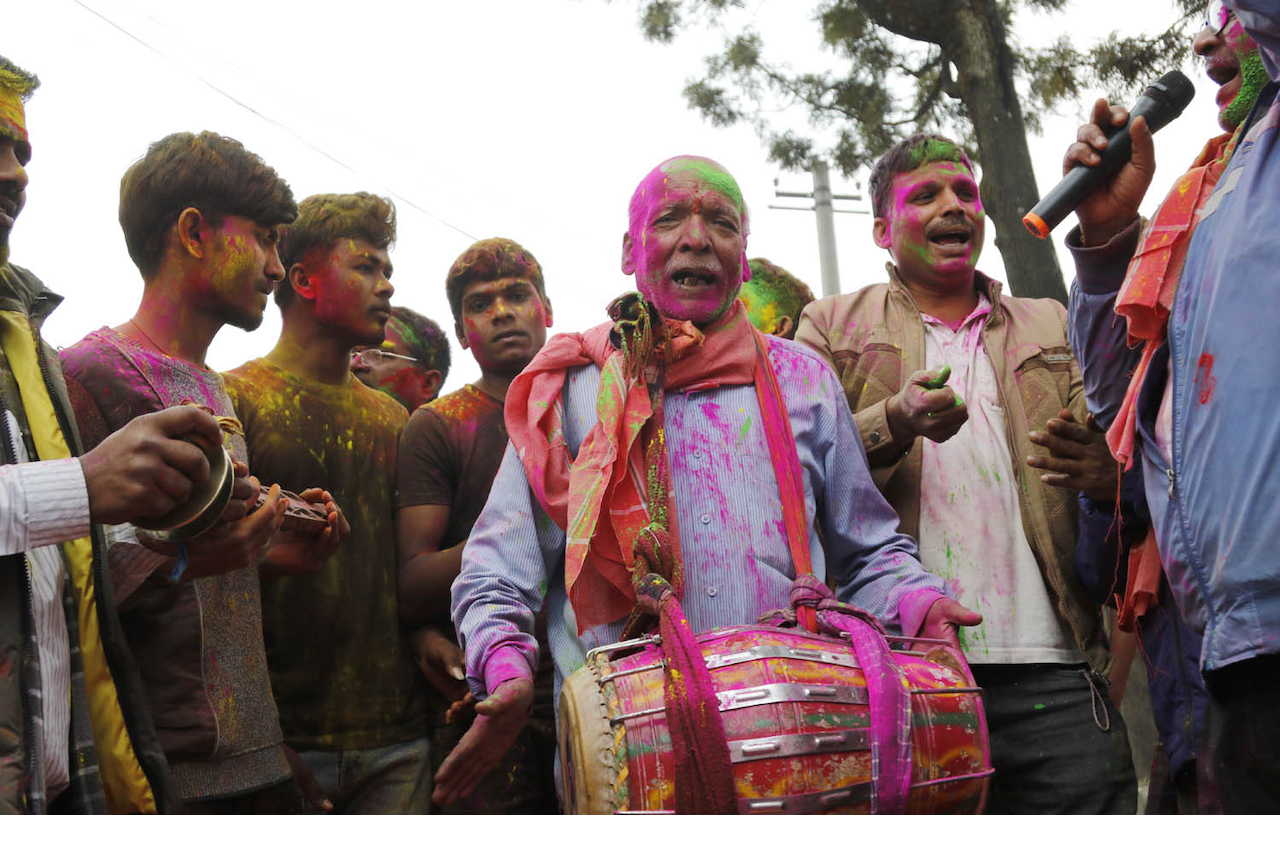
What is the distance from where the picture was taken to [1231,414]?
185 cm

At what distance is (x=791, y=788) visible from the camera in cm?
178

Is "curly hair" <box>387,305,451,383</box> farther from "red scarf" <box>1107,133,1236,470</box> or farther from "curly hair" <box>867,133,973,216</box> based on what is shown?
"red scarf" <box>1107,133,1236,470</box>

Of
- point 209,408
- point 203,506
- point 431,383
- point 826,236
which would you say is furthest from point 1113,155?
point 826,236

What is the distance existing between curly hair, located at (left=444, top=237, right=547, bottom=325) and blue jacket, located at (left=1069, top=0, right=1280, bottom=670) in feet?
7.95

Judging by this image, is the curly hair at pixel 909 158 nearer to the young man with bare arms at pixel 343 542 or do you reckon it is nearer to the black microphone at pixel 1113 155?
the black microphone at pixel 1113 155

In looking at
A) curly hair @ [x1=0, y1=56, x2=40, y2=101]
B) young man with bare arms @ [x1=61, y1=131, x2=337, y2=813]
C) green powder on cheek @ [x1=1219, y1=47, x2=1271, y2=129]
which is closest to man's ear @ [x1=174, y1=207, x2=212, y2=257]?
young man with bare arms @ [x1=61, y1=131, x2=337, y2=813]

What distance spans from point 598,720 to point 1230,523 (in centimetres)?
111

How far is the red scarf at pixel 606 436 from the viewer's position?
2.32m

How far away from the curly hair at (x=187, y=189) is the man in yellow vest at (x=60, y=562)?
2.17ft

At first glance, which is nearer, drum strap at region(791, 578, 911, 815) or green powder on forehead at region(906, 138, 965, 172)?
drum strap at region(791, 578, 911, 815)

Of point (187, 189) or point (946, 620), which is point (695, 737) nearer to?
point (946, 620)

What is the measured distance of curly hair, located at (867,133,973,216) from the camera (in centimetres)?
342
